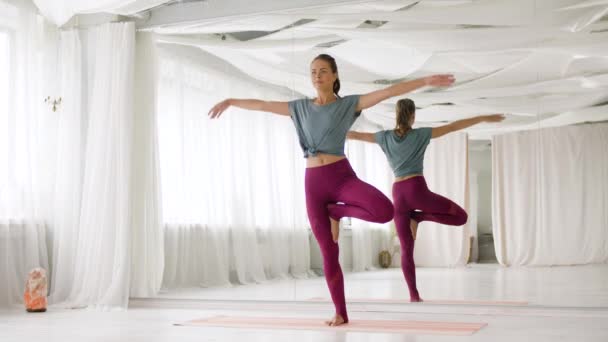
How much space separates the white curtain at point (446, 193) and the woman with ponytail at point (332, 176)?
77 cm

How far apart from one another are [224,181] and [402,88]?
2198 mm

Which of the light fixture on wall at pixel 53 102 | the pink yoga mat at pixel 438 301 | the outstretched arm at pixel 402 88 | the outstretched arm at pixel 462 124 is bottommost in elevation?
the pink yoga mat at pixel 438 301

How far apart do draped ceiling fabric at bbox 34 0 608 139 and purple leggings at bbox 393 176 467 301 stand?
1.39 feet

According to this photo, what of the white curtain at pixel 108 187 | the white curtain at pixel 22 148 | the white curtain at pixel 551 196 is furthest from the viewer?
the white curtain at pixel 108 187

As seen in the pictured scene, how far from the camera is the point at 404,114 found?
17.2 feet

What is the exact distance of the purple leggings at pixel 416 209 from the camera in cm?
516

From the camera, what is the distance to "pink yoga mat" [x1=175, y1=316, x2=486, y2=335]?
4320 mm

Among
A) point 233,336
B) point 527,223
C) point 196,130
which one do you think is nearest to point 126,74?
point 196,130

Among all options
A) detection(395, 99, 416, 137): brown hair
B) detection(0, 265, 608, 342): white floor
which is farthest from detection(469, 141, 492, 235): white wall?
detection(395, 99, 416, 137): brown hair

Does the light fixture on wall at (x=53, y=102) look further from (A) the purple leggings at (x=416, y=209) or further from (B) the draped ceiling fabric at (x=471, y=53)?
(A) the purple leggings at (x=416, y=209)

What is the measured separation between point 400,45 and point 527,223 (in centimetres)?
143

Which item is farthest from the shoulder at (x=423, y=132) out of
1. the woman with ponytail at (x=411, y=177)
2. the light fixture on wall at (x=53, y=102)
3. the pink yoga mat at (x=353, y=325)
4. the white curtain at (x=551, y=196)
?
the light fixture on wall at (x=53, y=102)

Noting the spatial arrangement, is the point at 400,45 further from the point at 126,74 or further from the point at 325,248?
the point at 126,74

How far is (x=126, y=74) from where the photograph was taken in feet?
20.3
